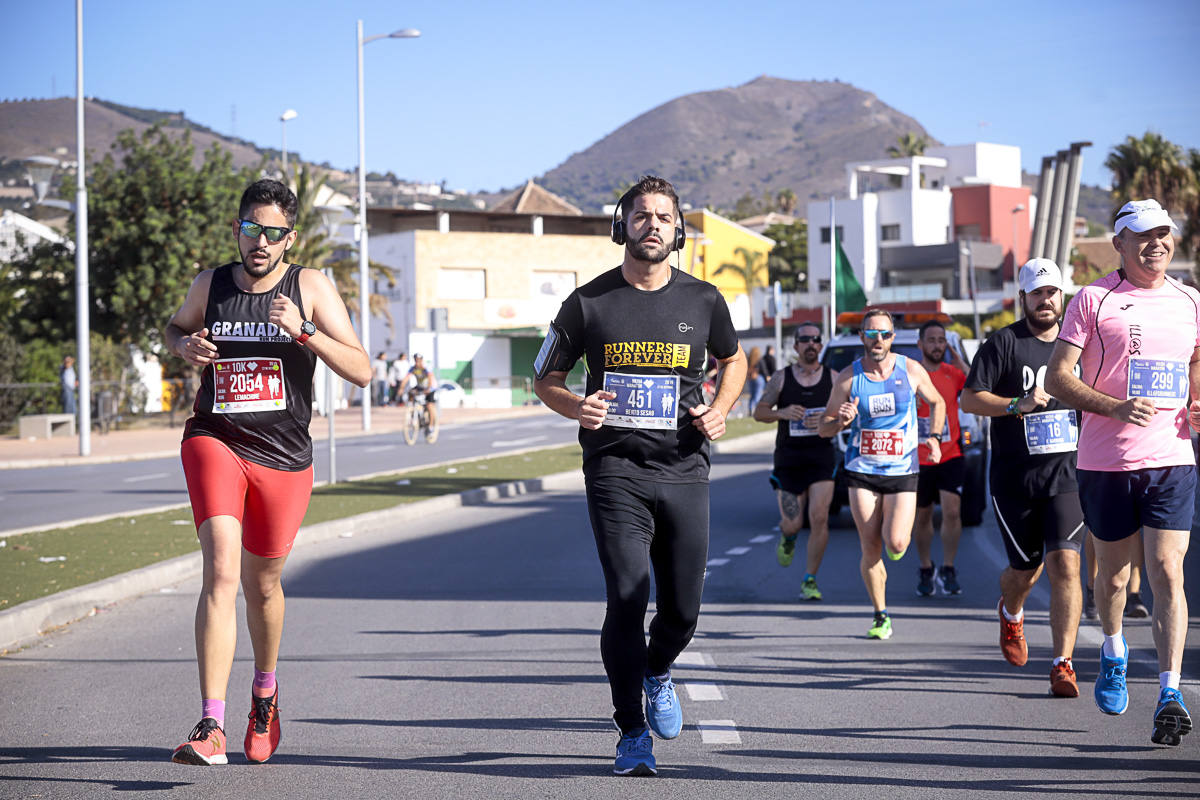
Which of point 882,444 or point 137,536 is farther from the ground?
point 882,444

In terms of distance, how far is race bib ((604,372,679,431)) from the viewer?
221 inches

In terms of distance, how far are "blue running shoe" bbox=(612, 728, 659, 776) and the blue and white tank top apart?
3853 mm

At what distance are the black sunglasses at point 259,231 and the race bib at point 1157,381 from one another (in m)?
3.56

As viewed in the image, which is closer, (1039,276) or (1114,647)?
(1114,647)

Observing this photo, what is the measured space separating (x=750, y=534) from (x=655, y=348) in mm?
9761

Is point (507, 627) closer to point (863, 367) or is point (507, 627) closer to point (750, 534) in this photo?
point (863, 367)

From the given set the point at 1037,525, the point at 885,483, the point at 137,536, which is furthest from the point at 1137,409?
the point at 137,536

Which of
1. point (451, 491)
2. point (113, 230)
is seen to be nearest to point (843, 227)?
point (113, 230)

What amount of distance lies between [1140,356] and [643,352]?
85.6 inches

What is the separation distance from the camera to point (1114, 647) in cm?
636

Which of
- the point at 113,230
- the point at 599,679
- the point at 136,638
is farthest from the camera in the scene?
the point at 113,230

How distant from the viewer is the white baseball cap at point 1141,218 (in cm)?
615

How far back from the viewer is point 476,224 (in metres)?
78.3

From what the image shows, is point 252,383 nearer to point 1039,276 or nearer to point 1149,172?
point 1039,276
